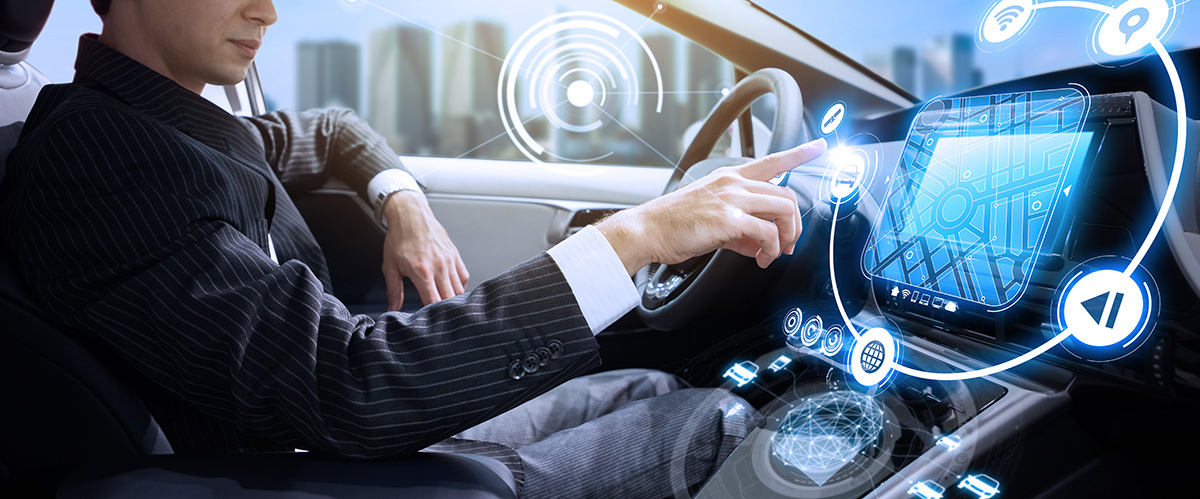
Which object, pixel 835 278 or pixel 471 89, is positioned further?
pixel 471 89

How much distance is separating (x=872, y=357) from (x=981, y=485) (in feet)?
0.42

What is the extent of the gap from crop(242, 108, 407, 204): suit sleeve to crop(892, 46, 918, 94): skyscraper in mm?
818

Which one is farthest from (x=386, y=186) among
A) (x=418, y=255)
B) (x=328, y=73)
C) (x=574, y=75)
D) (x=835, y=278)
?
(x=835, y=278)

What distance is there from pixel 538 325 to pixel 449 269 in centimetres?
51

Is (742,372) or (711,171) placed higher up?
(711,171)

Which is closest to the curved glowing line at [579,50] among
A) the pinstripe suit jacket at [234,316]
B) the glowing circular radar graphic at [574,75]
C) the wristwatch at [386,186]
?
the glowing circular radar graphic at [574,75]

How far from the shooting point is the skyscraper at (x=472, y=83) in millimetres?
766

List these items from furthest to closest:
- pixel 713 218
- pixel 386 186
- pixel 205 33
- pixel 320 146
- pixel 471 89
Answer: pixel 320 146 < pixel 386 186 < pixel 471 89 < pixel 205 33 < pixel 713 218

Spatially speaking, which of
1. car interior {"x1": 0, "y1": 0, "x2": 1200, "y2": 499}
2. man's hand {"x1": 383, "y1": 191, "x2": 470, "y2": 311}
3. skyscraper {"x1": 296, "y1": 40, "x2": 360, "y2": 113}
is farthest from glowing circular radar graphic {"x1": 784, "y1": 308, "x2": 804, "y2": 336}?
skyscraper {"x1": 296, "y1": 40, "x2": 360, "y2": 113}

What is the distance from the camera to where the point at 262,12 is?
2.42 feet

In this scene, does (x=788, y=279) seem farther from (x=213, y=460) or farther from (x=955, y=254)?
(x=213, y=460)

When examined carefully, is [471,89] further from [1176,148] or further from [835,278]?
[1176,148]

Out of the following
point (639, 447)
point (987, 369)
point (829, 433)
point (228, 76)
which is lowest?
point (639, 447)

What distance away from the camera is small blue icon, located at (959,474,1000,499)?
0.51 metres
